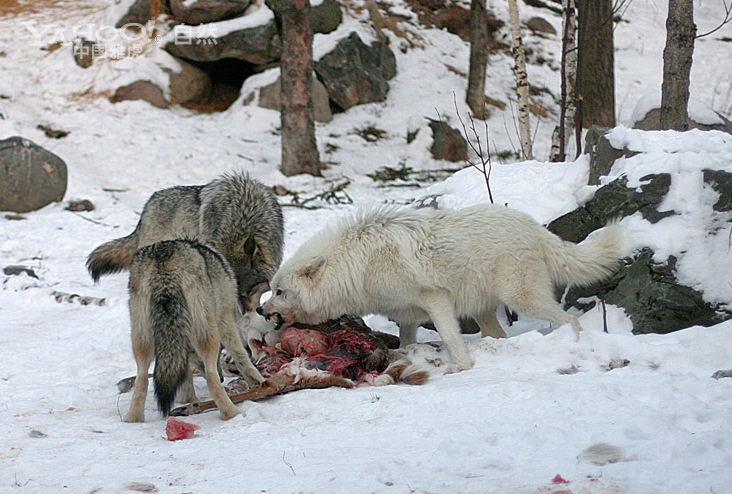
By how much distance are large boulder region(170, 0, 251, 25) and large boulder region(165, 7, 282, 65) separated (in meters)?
0.30

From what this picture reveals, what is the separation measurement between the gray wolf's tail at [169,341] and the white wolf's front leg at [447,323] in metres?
1.72

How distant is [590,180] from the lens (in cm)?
655

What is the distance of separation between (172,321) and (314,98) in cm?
1252

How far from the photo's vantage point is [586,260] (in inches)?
211

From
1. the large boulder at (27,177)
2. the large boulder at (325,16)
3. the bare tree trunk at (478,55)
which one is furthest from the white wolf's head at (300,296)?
the large boulder at (325,16)

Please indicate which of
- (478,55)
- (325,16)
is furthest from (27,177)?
(478,55)

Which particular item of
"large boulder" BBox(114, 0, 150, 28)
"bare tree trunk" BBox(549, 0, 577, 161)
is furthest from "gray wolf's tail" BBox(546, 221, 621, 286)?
"large boulder" BBox(114, 0, 150, 28)

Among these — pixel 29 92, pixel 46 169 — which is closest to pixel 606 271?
pixel 46 169

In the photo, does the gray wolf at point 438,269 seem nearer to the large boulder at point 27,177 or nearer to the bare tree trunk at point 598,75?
the large boulder at point 27,177

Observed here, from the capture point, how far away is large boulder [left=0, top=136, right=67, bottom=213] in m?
11.1

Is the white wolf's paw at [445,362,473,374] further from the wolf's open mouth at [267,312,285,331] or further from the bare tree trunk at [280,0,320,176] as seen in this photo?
the bare tree trunk at [280,0,320,176]

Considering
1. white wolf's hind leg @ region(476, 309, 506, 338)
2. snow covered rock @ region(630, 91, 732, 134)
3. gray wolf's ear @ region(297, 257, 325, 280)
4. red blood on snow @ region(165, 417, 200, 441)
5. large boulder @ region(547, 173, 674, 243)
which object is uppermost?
snow covered rock @ region(630, 91, 732, 134)

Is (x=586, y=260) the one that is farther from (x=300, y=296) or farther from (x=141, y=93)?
(x=141, y=93)

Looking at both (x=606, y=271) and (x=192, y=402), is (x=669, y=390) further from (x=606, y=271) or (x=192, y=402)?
(x=192, y=402)
